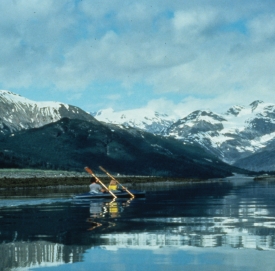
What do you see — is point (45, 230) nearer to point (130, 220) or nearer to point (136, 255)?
point (130, 220)

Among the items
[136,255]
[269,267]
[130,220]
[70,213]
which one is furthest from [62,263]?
[70,213]

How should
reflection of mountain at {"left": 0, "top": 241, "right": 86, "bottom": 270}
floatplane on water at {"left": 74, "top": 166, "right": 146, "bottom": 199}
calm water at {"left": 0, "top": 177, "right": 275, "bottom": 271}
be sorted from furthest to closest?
floatplane on water at {"left": 74, "top": 166, "right": 146, "bottom": 199} < reflection of mountain at {"left": 0, "top": 241, "right": 86, "bottom": 270} < calm water at {"left": 0, "top": 177, "right": 275, "bottom": 271}

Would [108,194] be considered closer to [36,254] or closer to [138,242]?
[138,242]

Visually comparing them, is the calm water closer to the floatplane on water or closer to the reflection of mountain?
the reflection of mountain

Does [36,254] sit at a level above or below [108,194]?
below

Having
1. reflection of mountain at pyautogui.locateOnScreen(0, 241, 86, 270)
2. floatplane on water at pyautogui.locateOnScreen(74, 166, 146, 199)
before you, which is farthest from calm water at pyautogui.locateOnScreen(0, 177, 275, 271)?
floatplane on water at pyautogui.locateOnScreen(74, 166, 146, 199)

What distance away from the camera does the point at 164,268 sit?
24.3m

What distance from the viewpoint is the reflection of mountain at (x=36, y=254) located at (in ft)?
84.4

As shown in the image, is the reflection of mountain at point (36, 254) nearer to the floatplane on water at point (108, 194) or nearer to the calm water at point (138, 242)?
the calm water at point (138, 242)

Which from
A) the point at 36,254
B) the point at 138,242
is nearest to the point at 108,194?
the point at 138,242

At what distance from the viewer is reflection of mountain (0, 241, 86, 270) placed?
25734mm

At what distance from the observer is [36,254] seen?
28.1 metres

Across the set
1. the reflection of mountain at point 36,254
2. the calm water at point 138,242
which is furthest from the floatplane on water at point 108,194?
the reflection of mountain at point 36,254

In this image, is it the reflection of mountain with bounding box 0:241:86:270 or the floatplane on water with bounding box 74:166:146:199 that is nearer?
the reflection of mountain with bounding box 0:241:86:270
